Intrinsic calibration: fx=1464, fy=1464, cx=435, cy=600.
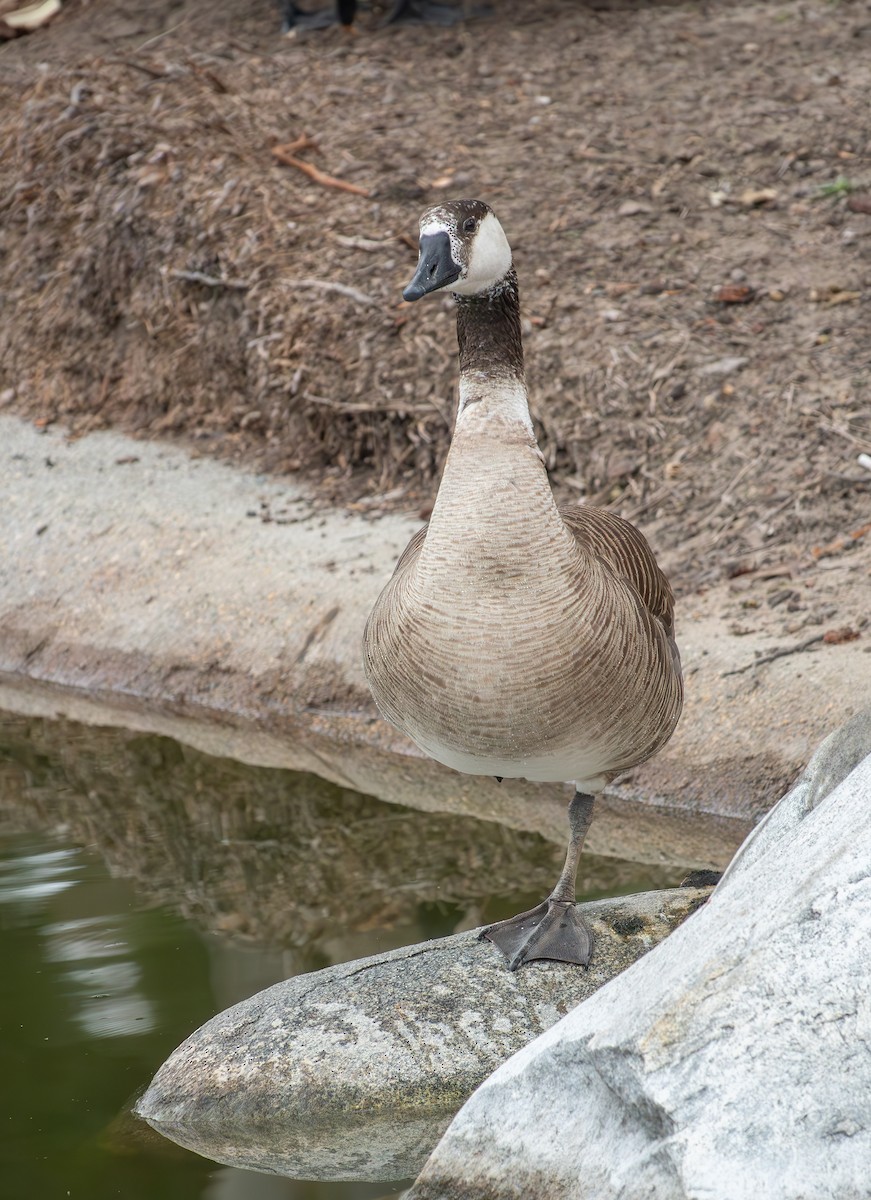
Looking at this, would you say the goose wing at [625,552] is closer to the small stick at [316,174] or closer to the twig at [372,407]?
the twig at [372,407]

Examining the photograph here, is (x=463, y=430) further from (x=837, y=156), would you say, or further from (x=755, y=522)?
(x=837, y=156)

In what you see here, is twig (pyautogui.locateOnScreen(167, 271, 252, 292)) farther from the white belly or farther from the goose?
the white belly

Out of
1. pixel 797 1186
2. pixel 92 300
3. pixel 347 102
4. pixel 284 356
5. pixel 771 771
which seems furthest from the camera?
pixel 347 102

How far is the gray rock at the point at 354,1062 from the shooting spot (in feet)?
12.1

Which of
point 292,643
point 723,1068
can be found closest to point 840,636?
point 292,643

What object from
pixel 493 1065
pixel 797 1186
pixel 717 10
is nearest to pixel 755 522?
pixel 493 1065

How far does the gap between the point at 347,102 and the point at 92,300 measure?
2.33m

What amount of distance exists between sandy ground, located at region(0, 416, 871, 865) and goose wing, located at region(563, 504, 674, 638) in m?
1.10

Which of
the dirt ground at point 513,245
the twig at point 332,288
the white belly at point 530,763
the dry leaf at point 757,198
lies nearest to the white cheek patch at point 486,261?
the white belly at point 530,763

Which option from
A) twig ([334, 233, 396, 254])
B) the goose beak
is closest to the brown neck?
the goose beak

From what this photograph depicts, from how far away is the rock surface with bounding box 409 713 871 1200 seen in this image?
8.18 feet

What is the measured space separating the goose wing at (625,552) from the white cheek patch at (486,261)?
2.45 ft

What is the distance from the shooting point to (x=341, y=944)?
4723mm

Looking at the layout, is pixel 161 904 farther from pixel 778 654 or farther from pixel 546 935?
pixel 778 654
